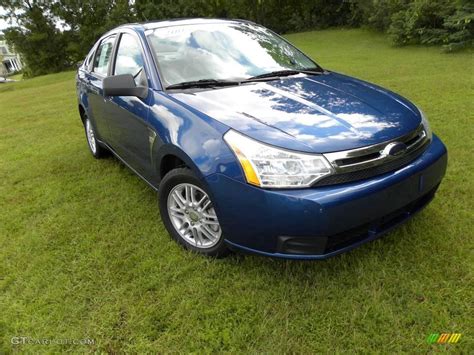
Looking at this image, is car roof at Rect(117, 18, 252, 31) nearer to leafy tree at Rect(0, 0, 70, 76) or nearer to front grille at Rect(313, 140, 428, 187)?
front grille at Rect(313, 140, 428, 187)

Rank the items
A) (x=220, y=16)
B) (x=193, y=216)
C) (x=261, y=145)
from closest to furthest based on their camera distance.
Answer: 1. (x=261, y=145)
2. (x=193, y=216)
3. (x=220, y=16)

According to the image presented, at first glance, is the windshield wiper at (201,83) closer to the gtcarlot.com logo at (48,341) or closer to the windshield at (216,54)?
the windshield at (216,54)

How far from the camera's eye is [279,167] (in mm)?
1939

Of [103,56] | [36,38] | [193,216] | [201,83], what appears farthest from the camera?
[36,38]

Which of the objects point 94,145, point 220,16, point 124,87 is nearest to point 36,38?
point 220,16

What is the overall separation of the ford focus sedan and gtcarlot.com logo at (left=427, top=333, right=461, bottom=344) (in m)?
0.58

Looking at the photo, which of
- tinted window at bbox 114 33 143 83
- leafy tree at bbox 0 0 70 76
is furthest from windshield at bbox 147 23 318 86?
leafy tree at bbox 0 0 70 76

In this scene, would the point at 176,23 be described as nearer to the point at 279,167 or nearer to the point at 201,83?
the point at 201,83

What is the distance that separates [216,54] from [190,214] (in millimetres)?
1328

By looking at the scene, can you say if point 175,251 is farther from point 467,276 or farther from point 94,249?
point 467,276

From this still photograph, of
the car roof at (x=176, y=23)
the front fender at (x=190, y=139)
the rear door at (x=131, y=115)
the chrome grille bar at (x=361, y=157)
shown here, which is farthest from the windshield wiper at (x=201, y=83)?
the chrome grille bar at (x=361, y=157)

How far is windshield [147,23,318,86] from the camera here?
278 centimetres

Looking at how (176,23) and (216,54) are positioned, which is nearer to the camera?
(216,54)

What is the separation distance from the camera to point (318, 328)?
1.99m
